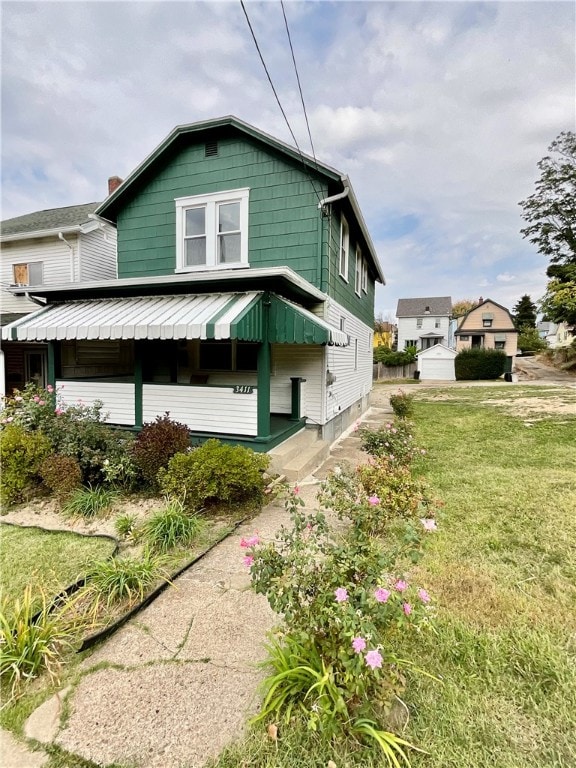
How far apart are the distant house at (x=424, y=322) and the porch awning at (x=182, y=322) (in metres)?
48.1

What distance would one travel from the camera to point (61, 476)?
19.1ft

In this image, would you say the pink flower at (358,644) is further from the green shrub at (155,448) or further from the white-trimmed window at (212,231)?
the white-trimmed window at (212,231)

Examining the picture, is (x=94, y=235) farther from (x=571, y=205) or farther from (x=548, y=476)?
(x=571, y=205)

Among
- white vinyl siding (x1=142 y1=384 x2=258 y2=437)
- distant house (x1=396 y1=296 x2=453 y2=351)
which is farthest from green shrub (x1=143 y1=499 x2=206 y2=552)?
distant house (x1=396 y1=296 x2=453 y2=351)

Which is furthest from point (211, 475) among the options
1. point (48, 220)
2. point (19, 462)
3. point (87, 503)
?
point (48, 220)

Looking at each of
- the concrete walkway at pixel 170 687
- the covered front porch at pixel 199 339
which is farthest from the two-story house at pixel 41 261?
the concrete walkway at pixel 170 687

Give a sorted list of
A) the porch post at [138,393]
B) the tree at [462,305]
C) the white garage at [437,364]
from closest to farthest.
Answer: the porch post at [138,393] → the white garage at [437,364] → the tree at [462,305]

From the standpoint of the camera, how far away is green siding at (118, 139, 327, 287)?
9.11 m

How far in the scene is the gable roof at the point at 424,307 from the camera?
171 ft

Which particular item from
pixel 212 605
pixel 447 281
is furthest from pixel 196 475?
pixel 447 281

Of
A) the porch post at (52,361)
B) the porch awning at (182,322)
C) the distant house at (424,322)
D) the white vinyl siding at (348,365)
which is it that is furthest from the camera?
the distant house at (424,322)

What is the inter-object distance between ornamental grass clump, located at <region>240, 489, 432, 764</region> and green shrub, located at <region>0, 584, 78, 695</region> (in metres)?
1.76

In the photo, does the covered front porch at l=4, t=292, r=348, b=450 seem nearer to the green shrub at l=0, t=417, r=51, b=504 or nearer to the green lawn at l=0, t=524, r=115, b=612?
the green shrub at l=0, t=417, r=51, b=504

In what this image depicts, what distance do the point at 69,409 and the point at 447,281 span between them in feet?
186
